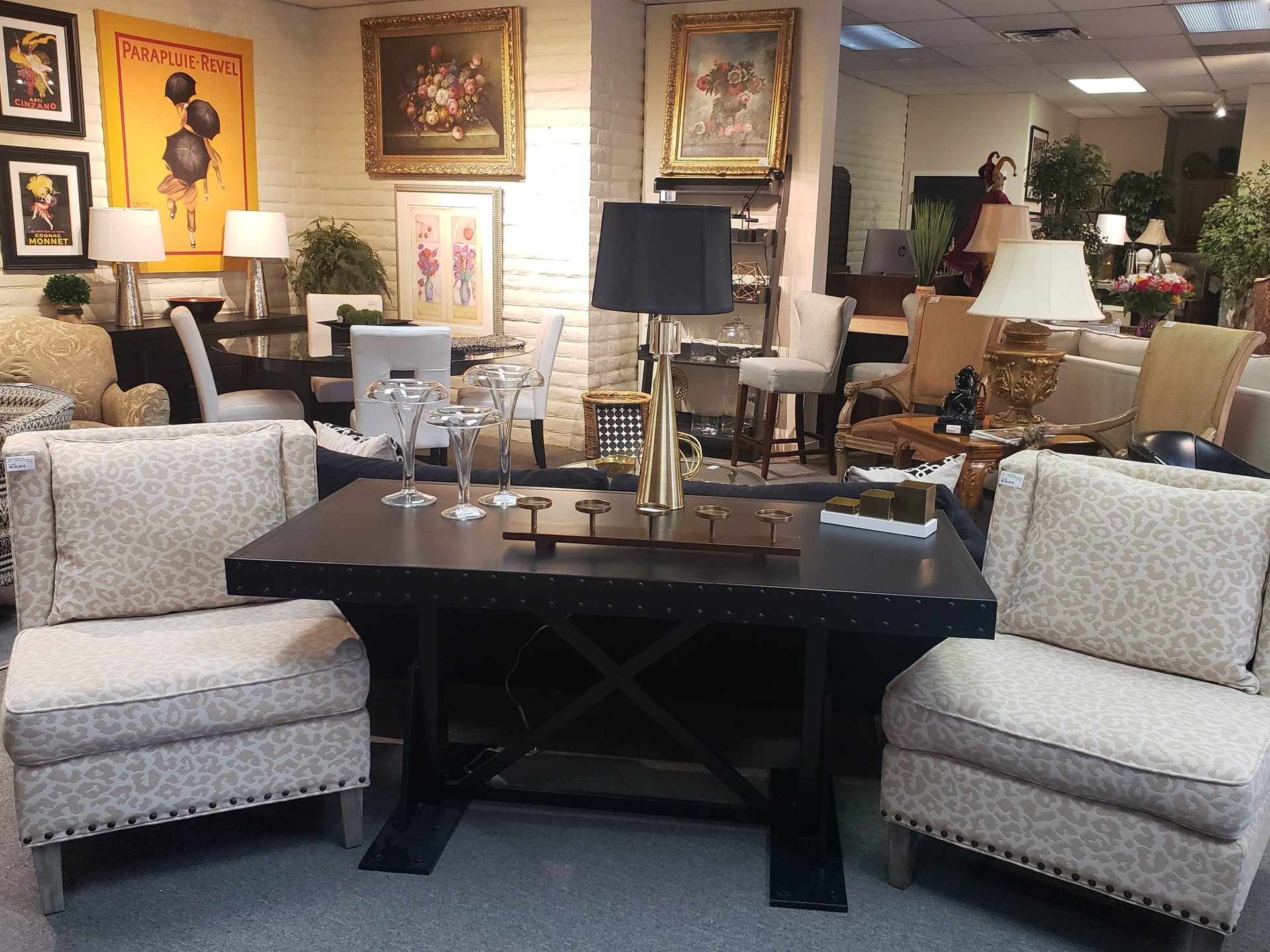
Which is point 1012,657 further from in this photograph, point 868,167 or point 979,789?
point 868,167

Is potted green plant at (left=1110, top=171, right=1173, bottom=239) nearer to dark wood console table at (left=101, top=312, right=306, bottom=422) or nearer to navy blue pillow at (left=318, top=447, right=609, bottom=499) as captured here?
dark wood console table at (left=101, top=312, right=306, bottom=422)

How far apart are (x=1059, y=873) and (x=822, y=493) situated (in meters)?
1.00

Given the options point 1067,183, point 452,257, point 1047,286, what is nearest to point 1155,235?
point 1067,183

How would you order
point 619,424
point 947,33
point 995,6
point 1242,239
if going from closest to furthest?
1. point 619,424
2. point 995,6
3. point 947,33
4. point 1242,239

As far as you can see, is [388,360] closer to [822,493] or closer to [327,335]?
[327,335]

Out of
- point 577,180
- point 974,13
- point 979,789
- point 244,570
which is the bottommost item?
point 979,789

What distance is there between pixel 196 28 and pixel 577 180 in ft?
7.74

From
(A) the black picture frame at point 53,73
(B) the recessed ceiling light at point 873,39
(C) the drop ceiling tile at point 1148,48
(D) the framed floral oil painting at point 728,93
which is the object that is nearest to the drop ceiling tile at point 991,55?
(B) the recessed ceiling light at point 873,39

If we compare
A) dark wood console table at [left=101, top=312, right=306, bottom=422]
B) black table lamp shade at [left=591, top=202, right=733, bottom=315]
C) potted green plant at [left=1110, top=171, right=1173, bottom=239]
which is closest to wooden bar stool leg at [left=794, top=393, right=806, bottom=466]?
dark wood console table at [left=101, top=312, right=306, bottom=422]

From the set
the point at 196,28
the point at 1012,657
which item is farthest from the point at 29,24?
the point at 1012,657

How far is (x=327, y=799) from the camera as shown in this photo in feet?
8.38

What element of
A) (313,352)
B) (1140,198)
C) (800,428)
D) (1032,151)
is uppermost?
(1032,151)

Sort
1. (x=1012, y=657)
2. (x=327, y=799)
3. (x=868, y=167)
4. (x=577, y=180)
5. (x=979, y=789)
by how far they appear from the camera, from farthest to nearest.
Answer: (x=868, y=167), (x=577, y=180), (x=327, y=799), (x=1012, y=657), (x=979, y=789)

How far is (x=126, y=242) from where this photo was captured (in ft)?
18.2
